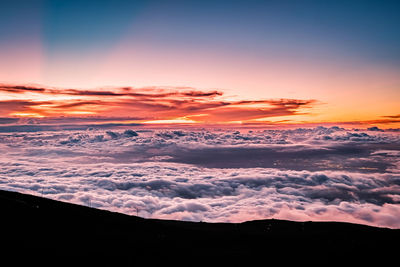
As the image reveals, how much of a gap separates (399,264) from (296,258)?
13.1 meters

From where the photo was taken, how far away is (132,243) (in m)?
26.8

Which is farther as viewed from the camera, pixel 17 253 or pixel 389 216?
pixel 389 216

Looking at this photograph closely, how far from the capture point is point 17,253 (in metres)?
17.6

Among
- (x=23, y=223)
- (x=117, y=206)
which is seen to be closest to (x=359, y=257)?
(x=23, y=223)

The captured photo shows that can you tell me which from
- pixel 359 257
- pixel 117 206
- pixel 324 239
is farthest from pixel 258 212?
pixel 359 257

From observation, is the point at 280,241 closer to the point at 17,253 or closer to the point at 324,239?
the point at 324,239

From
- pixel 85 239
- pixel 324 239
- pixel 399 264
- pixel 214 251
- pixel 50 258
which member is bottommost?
pixel 324 239

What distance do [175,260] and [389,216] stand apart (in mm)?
249097

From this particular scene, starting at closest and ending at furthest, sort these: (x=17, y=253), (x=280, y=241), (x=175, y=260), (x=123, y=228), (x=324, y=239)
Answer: (x=17, y=253), (x=175, y=260), (x=123, y=228), (x=280, y=241), (x=324, y=239)

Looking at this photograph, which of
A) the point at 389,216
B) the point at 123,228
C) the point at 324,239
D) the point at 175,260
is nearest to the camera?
the point at 175,260

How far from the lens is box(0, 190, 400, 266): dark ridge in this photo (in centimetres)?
2041

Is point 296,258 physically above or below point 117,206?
above

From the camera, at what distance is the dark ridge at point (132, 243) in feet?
66.9

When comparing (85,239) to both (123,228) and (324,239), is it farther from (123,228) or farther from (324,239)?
(324,239)
